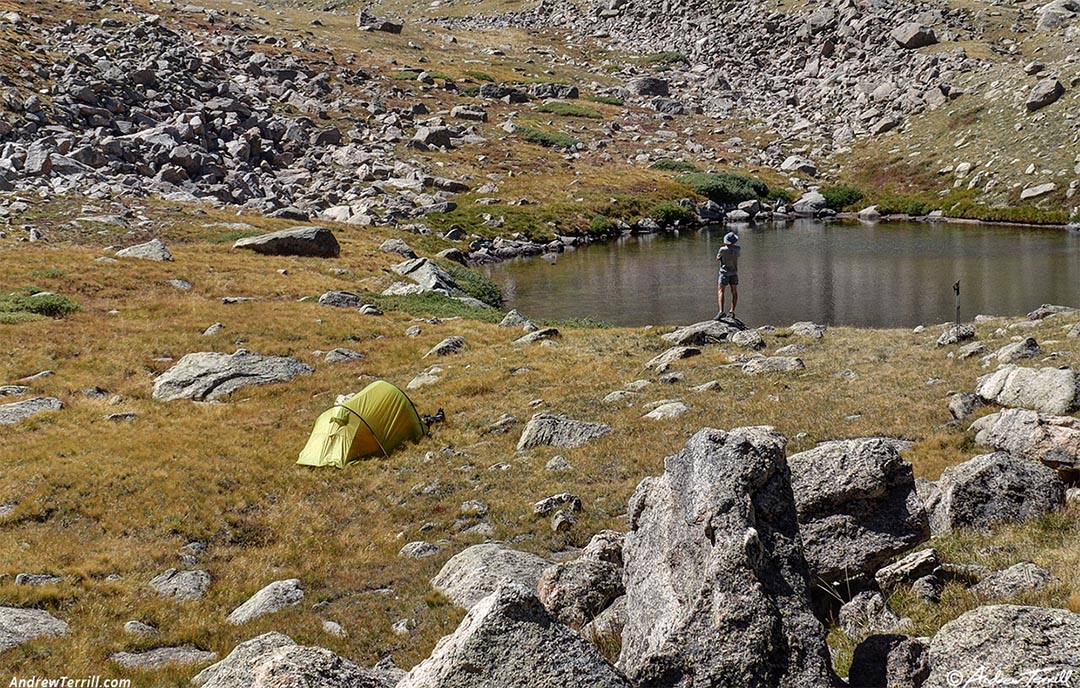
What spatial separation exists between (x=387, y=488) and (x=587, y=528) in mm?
6961

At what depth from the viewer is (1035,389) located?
1703cm

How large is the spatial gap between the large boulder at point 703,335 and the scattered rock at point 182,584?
19902mm

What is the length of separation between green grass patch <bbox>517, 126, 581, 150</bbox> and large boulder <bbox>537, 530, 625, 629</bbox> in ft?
315

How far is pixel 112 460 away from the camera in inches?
873

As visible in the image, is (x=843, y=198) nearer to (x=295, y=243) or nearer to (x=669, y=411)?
(x=295, y=243)

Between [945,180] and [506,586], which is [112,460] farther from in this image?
[945,180]

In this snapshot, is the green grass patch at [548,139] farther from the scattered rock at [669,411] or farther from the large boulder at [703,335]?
the scattered rock at [669,411]

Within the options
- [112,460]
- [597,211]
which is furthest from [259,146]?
[112,460]

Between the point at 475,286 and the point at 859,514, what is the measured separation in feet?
150

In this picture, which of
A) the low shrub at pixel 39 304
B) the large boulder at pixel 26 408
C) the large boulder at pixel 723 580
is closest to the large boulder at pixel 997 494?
the large boulder at pixel 723 580

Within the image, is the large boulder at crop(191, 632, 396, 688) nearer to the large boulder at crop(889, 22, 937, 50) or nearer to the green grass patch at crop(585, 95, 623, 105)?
the large boulder at crop(889, 22, 937, 50)

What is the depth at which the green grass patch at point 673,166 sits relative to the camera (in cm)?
10181

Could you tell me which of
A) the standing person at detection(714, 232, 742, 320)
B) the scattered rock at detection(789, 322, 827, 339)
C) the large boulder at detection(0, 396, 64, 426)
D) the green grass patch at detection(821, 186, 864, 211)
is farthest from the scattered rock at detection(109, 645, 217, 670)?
the green grass patch at detection(821, 186, 864, 211)

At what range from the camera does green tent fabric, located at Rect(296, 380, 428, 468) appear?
74.6 feet
